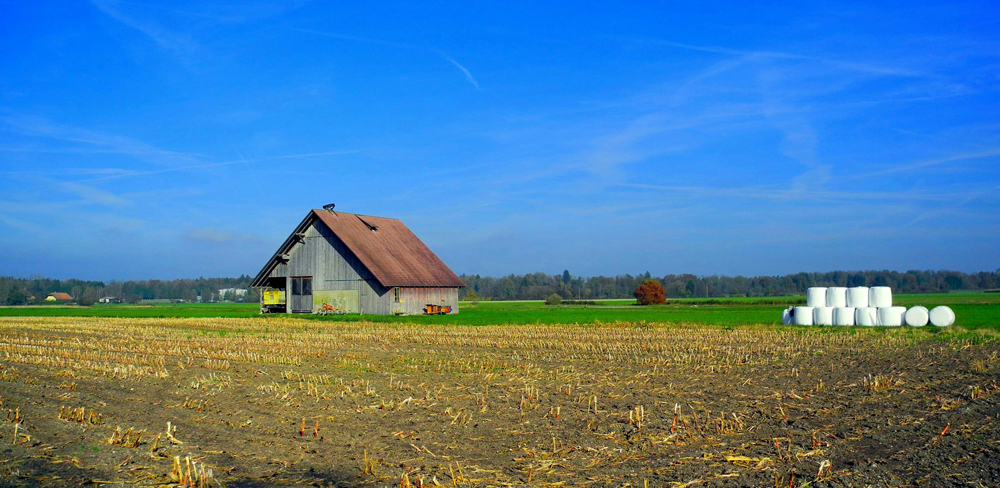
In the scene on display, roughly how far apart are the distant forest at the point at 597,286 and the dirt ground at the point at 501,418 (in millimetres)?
143324

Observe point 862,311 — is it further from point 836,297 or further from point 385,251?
point 385,251

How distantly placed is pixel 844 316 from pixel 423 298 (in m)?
28.9

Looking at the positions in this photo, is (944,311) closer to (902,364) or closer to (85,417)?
(902,364)

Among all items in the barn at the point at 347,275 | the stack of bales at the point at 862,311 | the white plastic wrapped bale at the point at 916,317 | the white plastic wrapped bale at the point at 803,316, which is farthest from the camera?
the barn at the point at 347,275

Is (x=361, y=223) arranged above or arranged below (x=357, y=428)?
above

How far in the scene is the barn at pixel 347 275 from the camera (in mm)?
50125

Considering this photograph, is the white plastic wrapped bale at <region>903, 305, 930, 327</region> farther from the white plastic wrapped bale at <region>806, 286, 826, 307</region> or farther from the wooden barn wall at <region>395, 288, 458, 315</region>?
the wooden barn wall at <region>395, 288, 458, 315</region>

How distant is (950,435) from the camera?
9984 mm

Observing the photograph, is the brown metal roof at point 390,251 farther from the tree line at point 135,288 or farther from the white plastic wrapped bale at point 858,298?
the tree line at point 135,288

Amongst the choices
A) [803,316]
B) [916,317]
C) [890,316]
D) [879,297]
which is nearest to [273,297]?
[803,316]

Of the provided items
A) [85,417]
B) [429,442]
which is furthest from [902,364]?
[85,417]

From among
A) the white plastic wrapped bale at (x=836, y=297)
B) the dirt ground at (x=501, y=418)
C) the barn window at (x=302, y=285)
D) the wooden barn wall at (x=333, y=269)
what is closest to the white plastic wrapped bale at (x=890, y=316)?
the white plastic wrapped bale at (x=836, y=297)

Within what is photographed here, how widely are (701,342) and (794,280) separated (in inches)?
6860

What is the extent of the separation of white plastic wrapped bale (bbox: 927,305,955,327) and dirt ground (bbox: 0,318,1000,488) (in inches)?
590
